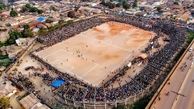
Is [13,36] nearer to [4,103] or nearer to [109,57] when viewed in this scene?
[109,57]

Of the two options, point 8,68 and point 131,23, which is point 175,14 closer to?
point 131,23

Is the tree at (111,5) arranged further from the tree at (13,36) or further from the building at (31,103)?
the building at (31,103)

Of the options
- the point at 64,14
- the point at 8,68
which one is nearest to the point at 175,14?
the point at 64,14

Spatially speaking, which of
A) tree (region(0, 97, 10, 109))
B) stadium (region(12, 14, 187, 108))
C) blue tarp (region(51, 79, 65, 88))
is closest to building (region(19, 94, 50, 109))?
stadium (region(12, 14, 187, 108))

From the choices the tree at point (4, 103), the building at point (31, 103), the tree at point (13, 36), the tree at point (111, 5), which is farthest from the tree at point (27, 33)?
the tree at point (111, 5)

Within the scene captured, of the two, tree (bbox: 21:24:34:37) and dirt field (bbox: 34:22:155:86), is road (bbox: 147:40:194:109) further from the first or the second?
tree (bbox: 21:24:34:37)

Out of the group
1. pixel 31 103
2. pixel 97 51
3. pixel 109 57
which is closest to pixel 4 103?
pixel 31 103

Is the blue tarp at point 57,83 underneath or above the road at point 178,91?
underneath
